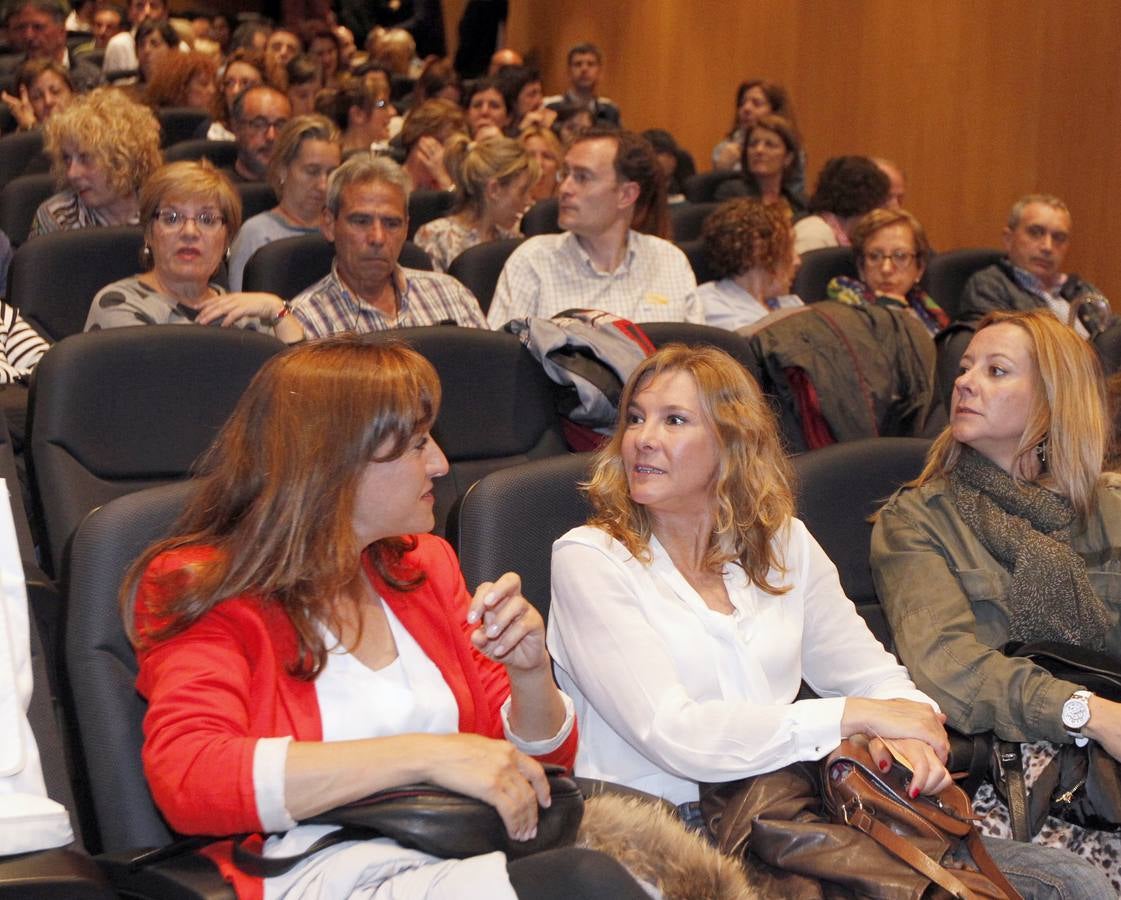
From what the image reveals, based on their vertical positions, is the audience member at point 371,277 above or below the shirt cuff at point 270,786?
above

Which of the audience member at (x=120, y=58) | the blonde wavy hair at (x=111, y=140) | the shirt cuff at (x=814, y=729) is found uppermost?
the audience member at (x=120, y=58)

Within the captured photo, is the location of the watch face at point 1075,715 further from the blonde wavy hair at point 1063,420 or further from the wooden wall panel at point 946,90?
the wooden wall panel at point 946,90

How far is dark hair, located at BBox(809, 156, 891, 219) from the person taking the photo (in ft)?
17.6

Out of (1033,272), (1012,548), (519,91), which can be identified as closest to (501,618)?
(1012,548)

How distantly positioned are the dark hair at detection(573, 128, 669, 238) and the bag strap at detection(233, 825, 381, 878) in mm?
2689

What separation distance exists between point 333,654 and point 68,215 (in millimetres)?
2842

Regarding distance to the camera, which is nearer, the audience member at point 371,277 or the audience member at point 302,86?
the audience member at point 371,277

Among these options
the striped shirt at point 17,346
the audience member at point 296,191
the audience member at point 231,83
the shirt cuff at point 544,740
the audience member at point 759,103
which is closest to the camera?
the shirt cuff at point 544,740

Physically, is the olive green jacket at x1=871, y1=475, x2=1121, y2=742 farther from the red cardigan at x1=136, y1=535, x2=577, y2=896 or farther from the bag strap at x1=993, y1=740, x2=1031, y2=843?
the red cardigan at x1=136, y1=535, x2=577, y2=896

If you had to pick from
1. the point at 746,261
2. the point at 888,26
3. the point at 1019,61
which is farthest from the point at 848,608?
the point at 888,26

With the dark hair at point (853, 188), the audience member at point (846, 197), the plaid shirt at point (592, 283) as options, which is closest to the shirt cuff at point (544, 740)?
the plaid shirt at point (592, 283)

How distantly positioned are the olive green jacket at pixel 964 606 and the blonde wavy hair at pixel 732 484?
0.30 meters

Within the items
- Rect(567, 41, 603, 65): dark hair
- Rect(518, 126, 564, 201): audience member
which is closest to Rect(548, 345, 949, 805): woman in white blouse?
Rect(518, 126, 564, 201): audience member

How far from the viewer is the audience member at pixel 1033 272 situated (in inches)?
189
